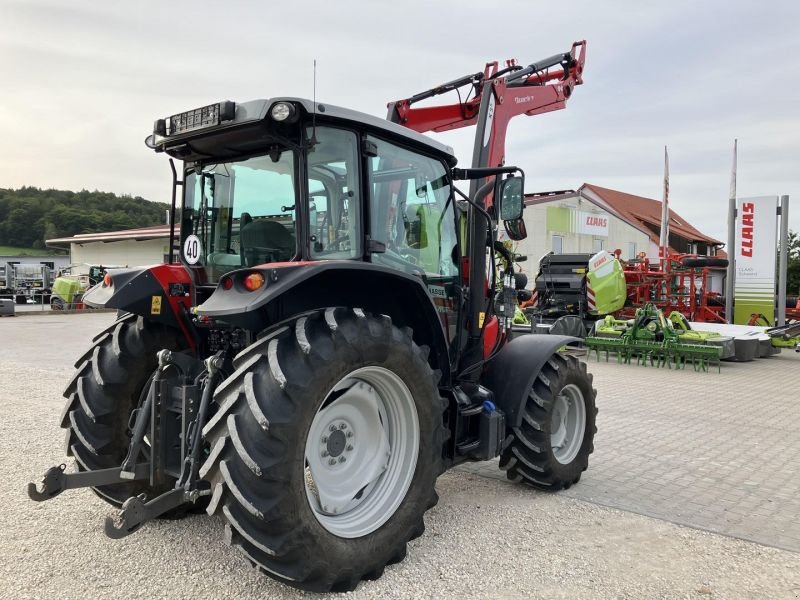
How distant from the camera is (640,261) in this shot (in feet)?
51.1

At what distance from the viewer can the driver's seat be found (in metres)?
3.26

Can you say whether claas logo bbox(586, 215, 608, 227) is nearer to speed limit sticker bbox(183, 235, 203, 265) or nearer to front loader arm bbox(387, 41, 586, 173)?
front loader arm bbox(387, 41, 586, 173)

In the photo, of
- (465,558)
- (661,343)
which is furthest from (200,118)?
(661,343)

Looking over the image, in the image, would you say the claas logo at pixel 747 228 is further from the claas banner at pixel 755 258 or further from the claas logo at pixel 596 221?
the claas logo at pixel 596 221

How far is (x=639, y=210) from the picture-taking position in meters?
41.5

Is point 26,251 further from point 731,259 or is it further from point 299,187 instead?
point 299,187

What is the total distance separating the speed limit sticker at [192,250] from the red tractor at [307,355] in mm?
12

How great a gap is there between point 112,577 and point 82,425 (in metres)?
0.93

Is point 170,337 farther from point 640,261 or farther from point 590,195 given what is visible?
point 590,195

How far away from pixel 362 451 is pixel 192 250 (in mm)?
1558

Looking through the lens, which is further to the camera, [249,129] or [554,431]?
[554,431]

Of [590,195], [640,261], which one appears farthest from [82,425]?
[590,195]

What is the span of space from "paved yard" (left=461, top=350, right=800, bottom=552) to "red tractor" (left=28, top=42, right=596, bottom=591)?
926 millimetres

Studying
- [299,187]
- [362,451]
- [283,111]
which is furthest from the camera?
[362,451]
